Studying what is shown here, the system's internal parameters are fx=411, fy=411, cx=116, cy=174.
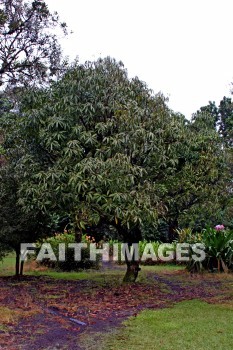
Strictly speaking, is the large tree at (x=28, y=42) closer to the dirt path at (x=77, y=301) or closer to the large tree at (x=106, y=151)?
the large tree at (x=106, y=151)

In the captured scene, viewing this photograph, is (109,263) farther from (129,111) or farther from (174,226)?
(129,111)

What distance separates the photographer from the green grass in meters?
5.05

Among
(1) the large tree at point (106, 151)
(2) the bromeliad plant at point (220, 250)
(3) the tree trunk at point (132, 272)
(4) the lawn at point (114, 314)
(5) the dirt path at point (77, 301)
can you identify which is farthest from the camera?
(2) the bromeliad plant at point (220, 250)

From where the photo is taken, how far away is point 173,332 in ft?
18.7

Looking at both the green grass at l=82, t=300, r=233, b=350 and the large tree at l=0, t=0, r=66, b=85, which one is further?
the large tree at l=0, t=0, r=66, b=85

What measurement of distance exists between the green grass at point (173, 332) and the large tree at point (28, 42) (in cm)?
713

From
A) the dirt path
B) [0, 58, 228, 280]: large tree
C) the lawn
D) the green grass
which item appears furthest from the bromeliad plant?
the green grass

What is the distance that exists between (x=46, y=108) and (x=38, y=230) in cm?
387

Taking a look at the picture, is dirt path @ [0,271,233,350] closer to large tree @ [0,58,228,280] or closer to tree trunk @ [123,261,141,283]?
tree trunk @ [123,261,141,283]

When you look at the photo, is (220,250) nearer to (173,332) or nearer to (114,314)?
(114,314)

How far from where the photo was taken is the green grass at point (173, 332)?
5.05 metres

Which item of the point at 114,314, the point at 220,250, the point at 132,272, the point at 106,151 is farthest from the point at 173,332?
the point at 220,250

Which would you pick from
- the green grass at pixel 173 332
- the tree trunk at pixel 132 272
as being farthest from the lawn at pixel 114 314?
the tree trunk at pixel 132 272

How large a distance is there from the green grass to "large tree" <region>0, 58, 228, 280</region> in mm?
1825
